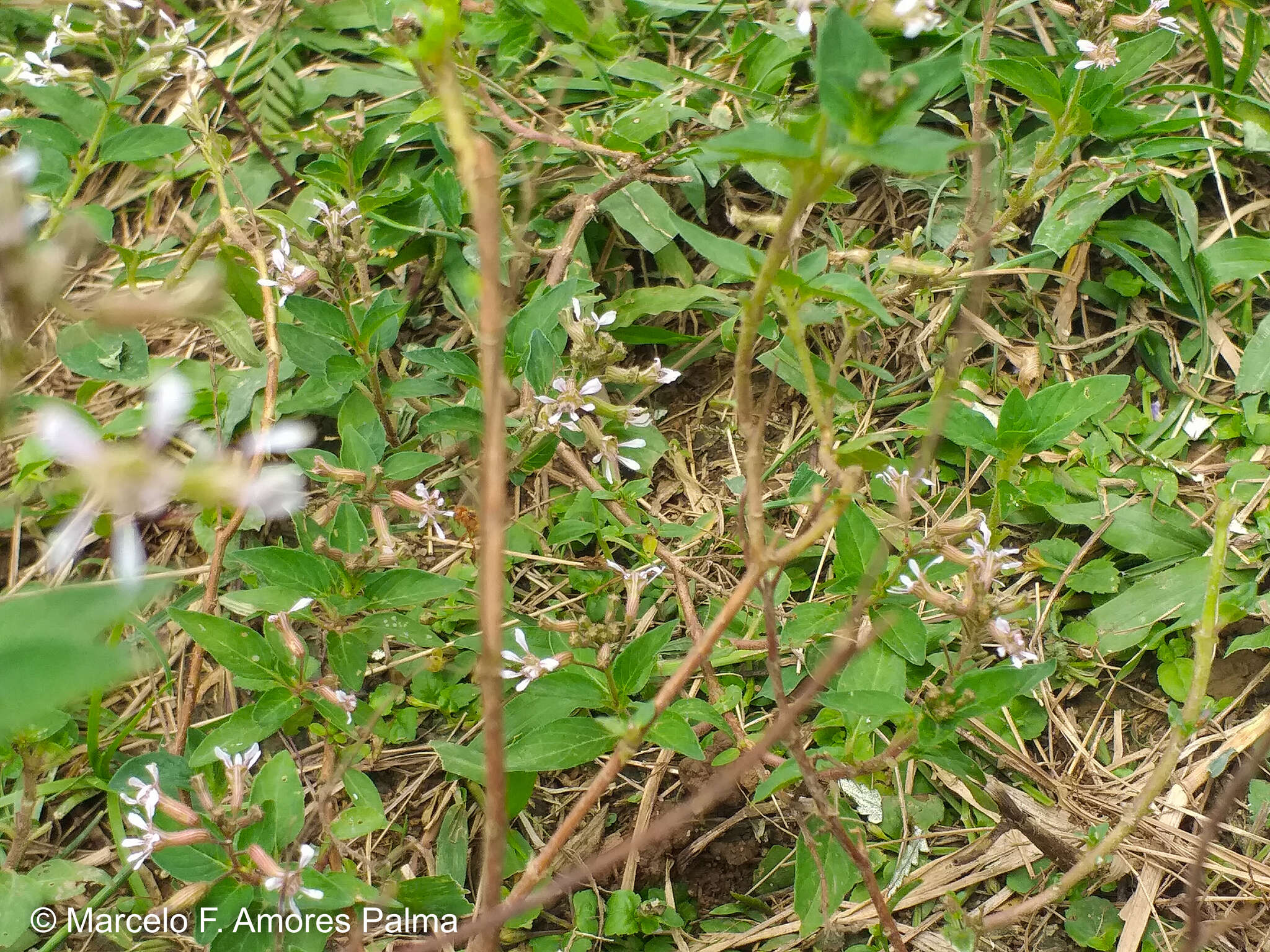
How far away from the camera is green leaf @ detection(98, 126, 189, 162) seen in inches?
87.2

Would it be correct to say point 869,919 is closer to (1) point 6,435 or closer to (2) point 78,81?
(1) point 6,435

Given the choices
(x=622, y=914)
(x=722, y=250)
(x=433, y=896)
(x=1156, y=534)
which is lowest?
(x=622, y=914)

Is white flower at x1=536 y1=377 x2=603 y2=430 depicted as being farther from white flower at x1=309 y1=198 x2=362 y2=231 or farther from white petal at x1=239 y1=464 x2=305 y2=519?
white petal at x1=239 y1=464 x2=305 y2=519

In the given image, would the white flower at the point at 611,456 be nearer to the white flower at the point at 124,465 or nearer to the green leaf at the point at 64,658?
the white flower at the point at 124,465

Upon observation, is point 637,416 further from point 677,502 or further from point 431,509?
point 431,509

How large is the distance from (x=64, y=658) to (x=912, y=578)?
1.47 m

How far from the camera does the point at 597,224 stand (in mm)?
2297

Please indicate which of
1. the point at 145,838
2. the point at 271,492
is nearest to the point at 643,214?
the point at 145,838

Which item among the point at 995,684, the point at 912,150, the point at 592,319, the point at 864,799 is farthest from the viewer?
the point at 592,319

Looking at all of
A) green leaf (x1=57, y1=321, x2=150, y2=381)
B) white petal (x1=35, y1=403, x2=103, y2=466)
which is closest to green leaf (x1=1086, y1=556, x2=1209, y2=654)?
white petal (x1=35, y1=403, x2=103, y2=466)

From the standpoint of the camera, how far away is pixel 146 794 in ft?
4.77

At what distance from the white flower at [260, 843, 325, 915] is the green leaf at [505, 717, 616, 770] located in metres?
0.33

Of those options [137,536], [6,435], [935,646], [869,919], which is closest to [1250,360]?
[935,646]

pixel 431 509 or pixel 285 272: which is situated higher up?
pixel 285 272
